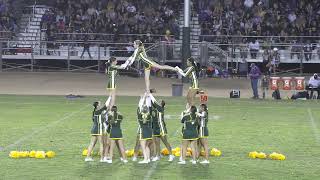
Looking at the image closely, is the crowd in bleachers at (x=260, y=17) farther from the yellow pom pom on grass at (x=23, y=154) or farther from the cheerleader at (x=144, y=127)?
the cheerleader at (x=144, y=127)

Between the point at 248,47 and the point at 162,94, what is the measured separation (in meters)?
9.26

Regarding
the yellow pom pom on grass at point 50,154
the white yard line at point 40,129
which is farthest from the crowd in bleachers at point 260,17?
the yellow pom pom on grass at point 50,154

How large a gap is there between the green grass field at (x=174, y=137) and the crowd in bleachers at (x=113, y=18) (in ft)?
36.7

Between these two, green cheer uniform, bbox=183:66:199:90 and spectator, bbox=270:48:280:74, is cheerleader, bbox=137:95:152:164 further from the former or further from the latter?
spectator, bbox=270:48:280:74

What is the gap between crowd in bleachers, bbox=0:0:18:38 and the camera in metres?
42.9

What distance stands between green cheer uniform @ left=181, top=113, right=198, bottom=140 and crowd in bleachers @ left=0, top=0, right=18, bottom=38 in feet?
93.4

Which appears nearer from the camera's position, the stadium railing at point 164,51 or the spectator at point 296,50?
the stadium railing at point 164,51

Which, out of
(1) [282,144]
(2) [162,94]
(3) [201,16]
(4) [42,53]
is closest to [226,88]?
(2) [162,94]

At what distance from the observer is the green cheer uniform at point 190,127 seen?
50.4 feet

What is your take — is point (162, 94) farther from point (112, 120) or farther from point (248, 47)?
point (112, 120)

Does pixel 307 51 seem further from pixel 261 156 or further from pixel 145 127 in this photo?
pixel 145 127

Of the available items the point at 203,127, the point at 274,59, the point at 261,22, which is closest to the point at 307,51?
the point at 274,59

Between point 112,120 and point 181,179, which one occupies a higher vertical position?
point 112,120

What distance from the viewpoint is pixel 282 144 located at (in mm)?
18984
